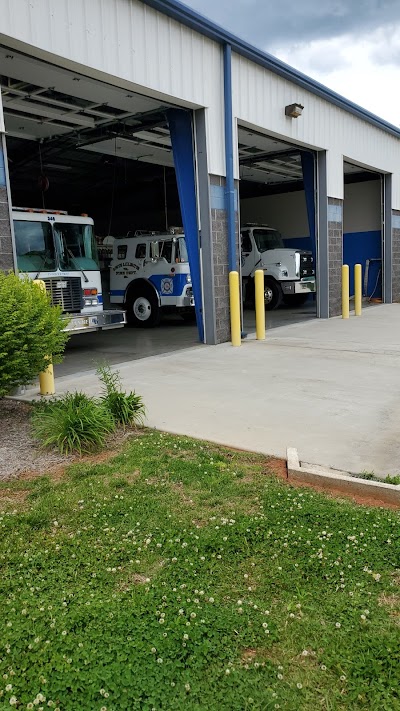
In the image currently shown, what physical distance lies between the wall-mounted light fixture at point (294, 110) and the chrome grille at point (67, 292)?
589 centimetres

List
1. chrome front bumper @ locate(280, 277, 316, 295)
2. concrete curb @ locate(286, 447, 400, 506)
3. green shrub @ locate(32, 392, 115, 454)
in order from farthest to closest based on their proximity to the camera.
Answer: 1. chrome front bumper @ locate(280, 277, 316, 295)
2. green shrub @ locate(32, 392, 115, 454)
3. concrete curb @ locate(286, 447, 400, 506)

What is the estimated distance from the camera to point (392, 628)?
2.60 metres

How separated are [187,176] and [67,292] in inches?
121

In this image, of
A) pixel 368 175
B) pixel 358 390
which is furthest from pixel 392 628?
pixel 368 175

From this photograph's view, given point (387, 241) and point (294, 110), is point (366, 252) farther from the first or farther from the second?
point (294, 110)

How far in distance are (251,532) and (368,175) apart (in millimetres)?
20350

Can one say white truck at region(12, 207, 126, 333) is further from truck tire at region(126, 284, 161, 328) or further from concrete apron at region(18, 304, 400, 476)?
truck tire at region(126, 284, 161, 328)

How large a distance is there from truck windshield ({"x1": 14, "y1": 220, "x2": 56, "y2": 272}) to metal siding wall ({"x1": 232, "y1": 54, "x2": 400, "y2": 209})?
4.27 metres

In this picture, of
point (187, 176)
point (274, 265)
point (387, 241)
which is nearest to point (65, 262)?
point (187, 176)

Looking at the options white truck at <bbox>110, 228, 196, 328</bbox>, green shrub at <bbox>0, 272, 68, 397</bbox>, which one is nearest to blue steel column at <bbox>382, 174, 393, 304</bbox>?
white truck at <bbox>110, 228, 196, 328</bbox>

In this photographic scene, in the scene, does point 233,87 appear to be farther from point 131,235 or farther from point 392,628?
point 392,628

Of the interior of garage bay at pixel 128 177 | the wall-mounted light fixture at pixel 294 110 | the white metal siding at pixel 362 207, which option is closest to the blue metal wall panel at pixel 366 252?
the interior of garage bay at pixel 128 177

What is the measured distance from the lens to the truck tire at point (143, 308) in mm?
14781

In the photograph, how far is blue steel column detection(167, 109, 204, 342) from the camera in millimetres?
10852
